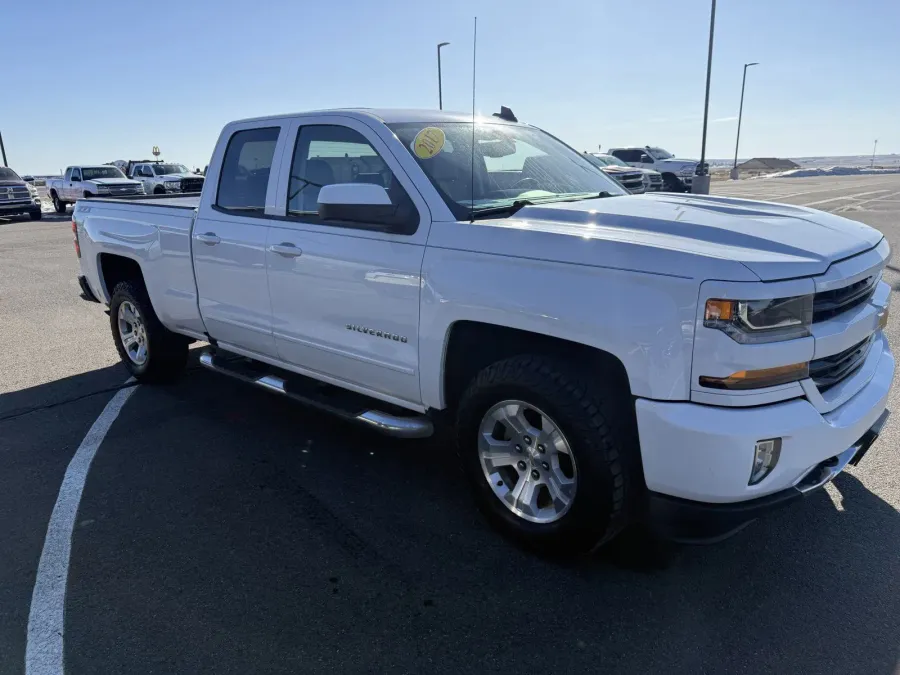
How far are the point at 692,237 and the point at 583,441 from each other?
940 millimetres

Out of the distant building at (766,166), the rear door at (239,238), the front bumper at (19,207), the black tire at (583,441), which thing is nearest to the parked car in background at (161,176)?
the front bumper at (19,207)

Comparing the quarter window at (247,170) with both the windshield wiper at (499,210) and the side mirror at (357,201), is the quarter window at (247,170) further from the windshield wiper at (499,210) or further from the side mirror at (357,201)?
the windshield wiper at (499,210)

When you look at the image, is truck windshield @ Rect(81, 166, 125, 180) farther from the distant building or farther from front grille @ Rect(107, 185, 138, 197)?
the distant building

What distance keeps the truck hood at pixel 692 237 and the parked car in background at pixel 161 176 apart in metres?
24.7

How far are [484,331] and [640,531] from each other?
4.21ft

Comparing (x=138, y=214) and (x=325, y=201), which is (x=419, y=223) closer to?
(x=325, y=201)

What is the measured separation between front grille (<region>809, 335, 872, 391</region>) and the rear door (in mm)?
3003

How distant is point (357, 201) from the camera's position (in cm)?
330

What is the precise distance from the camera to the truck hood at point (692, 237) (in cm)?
256

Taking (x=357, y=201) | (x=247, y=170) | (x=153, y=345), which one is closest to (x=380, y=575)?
(x=357, y=201)

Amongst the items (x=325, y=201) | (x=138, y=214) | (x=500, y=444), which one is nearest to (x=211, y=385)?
(x=138, y=214)

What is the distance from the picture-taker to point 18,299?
31.2ft

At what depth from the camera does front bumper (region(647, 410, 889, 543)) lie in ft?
8.52

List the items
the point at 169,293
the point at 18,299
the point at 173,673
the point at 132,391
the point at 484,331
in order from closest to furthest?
the point at 173,673 → the point at 484,331 → the point at 169,293 → the point at 132,391 → the point at 18,299
